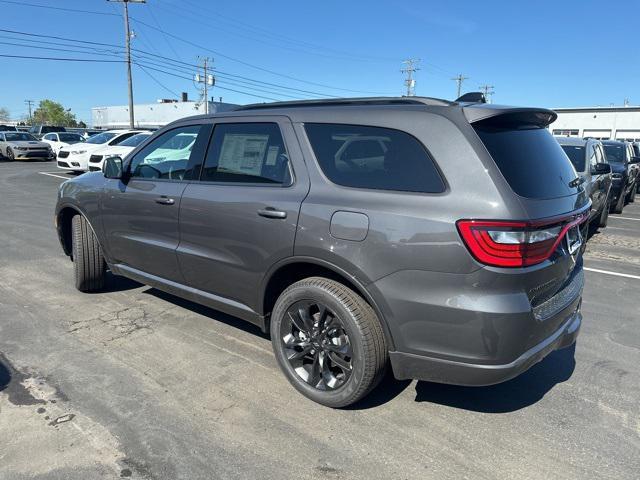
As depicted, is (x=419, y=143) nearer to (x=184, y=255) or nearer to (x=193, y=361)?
(x=184, y=255)

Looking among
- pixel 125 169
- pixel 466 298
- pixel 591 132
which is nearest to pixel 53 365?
pixel 125 169

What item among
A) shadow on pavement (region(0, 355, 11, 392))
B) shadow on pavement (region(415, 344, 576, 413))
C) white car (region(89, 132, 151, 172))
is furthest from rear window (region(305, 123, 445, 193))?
white car (region(89, 132, 151, 172))

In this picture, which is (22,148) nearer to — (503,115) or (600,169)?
(600,169)

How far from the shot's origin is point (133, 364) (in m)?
3.51

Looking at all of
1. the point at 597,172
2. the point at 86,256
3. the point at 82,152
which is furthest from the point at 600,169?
the point at 82,152

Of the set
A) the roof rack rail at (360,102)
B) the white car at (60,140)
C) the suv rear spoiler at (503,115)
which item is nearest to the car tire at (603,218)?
the suv rear spoiler at (503,115)

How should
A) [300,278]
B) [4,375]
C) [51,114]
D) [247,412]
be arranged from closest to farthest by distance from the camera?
[247,412] → [300,278] → [4,375] → [51,114]

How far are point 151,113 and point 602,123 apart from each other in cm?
6246

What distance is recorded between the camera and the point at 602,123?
56.0 meters

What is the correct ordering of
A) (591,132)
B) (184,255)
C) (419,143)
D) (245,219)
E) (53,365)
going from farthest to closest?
1. (591,132)
2. (184,255)
3. (53,365)
4. (245,219)
5. (419,143)

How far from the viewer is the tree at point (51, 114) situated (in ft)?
390

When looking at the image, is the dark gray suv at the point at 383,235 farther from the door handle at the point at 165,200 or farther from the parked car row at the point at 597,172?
the parked car row at the point at 597,172

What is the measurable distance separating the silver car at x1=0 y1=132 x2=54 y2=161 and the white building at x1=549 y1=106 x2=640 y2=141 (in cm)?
4946

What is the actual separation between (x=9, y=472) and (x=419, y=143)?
270 cm
